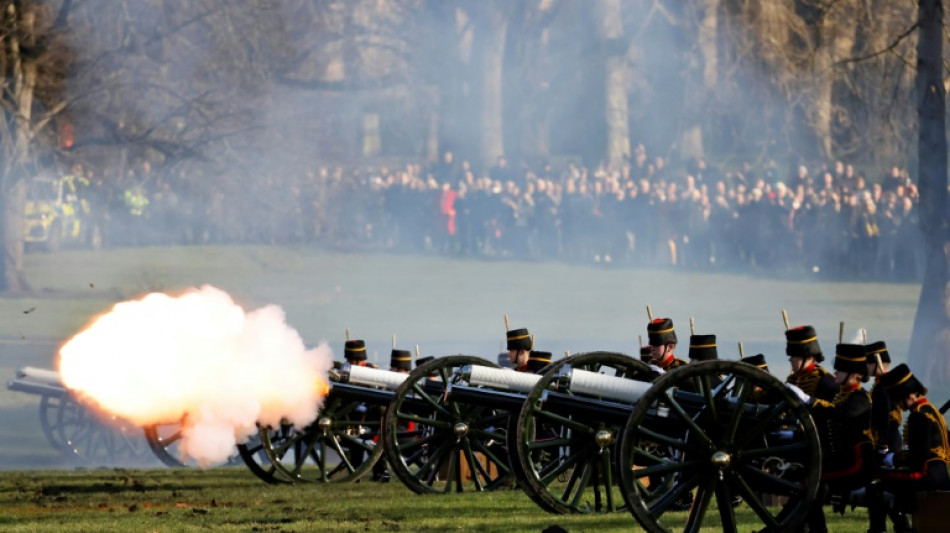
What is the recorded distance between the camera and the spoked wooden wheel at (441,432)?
15.3 meters

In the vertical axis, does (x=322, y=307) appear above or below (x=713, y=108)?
below

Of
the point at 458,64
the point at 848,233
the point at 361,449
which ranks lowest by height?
the point at 361,449

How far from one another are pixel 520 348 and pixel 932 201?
10.3m

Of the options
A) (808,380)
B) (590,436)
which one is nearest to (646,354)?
(590,436)

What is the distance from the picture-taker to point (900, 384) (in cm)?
1156

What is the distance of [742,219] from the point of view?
33500 mm

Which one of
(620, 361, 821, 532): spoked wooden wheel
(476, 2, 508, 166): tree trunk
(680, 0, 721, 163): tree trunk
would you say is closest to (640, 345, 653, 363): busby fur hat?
(620, 361, 821, 532): spoked wooden wheel

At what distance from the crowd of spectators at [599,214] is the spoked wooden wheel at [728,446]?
2144cm

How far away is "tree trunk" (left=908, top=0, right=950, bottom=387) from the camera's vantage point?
950 inches

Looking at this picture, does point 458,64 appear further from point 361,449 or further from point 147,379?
point 147,379

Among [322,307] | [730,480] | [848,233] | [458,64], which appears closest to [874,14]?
[848,233]

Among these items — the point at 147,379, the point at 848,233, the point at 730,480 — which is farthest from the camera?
the point at 848,233

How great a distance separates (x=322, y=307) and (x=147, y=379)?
16.8 metres

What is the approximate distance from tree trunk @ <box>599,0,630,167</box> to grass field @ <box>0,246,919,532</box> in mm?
2329
